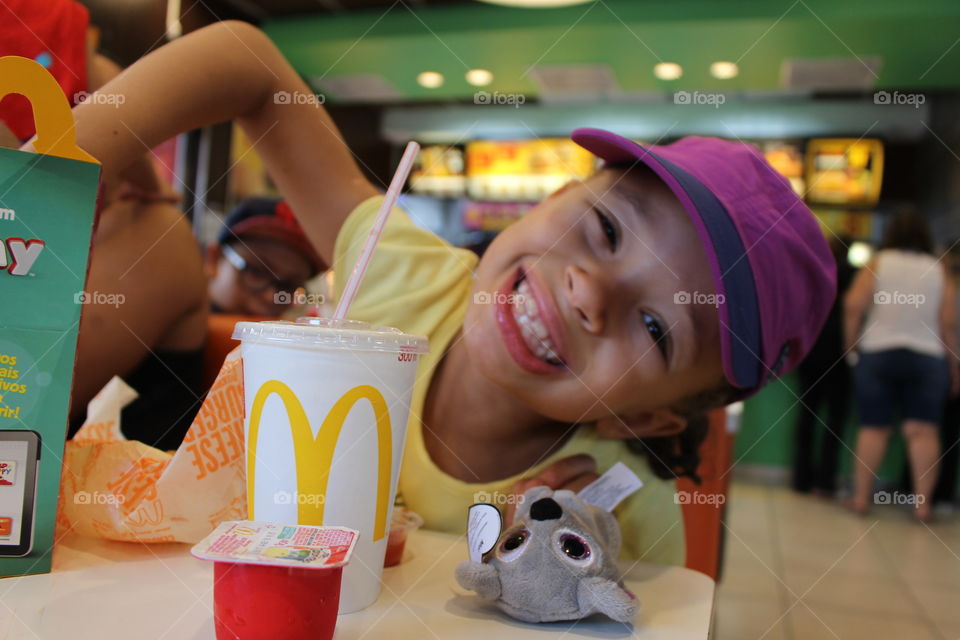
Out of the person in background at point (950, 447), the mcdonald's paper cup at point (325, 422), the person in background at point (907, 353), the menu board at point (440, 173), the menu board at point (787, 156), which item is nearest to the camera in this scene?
the mcdonald's paper cup at point (325, 422)

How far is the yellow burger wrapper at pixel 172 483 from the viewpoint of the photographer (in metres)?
0.73

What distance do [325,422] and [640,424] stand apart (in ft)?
2.03

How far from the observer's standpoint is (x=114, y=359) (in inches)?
48.9

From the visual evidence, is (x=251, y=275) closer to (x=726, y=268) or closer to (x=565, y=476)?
(x=565, y=476)

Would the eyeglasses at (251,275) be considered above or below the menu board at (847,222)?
below

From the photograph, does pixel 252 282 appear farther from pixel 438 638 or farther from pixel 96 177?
pixel 438 638

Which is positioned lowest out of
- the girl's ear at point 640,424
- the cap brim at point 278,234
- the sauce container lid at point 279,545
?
the sauce container lid at point 279,545

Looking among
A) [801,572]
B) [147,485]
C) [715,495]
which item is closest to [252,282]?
[715,495]

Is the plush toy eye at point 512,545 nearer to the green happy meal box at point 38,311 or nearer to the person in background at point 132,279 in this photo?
the green happy meal box at point 38,311

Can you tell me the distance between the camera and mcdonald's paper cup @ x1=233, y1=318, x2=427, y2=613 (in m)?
0.63

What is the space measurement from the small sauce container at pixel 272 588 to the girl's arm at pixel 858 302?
472cm

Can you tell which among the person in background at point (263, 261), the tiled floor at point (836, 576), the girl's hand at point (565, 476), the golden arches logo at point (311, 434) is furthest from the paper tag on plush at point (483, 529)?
the tiled floor at point (836, 576)

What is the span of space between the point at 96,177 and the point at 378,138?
19.5ft

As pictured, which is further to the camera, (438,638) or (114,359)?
(114,359)
